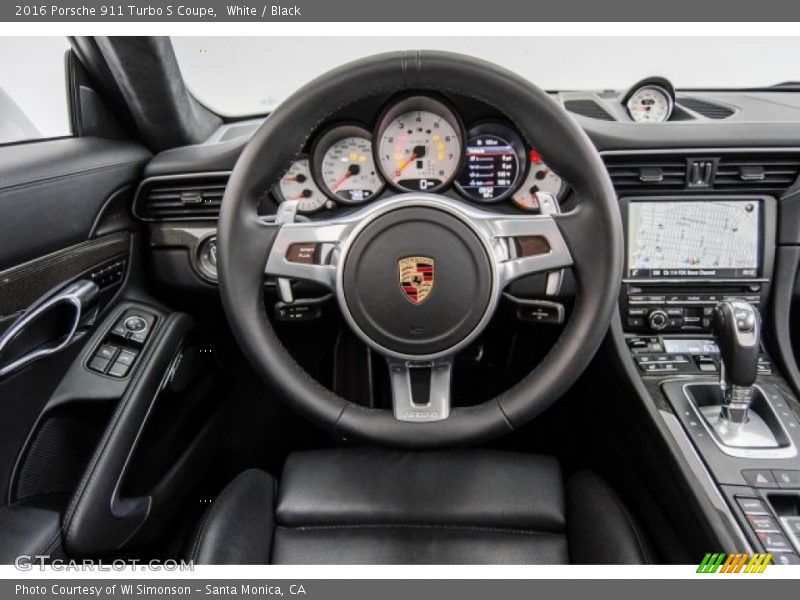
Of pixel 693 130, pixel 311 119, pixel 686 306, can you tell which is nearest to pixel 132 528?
pixel 311 119

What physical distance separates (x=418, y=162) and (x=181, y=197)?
0.57 meters

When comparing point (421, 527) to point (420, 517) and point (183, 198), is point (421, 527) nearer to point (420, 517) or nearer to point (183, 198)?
point (420, 517)

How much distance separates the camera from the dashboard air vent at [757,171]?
1413 millimetres

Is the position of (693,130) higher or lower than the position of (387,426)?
higher

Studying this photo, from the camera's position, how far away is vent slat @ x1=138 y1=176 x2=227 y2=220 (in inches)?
58.4

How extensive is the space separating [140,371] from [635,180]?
1.18 m

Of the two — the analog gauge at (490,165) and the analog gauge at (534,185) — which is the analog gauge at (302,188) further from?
the analog gauge at (534,185)

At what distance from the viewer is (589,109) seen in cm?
164

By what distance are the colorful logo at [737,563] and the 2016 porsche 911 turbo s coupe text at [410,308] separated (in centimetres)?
1

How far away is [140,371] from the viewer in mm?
1432

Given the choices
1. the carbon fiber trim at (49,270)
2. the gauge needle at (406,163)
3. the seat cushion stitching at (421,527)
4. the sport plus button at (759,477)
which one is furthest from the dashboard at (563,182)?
the seat cushion stitching at (421,527)

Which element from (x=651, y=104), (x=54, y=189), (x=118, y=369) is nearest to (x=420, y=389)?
(x=118, y=369)

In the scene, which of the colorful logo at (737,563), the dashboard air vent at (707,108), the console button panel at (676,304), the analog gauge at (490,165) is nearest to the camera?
the colorful logo at (737,563)

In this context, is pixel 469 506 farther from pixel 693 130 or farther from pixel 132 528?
pixel 693 130
